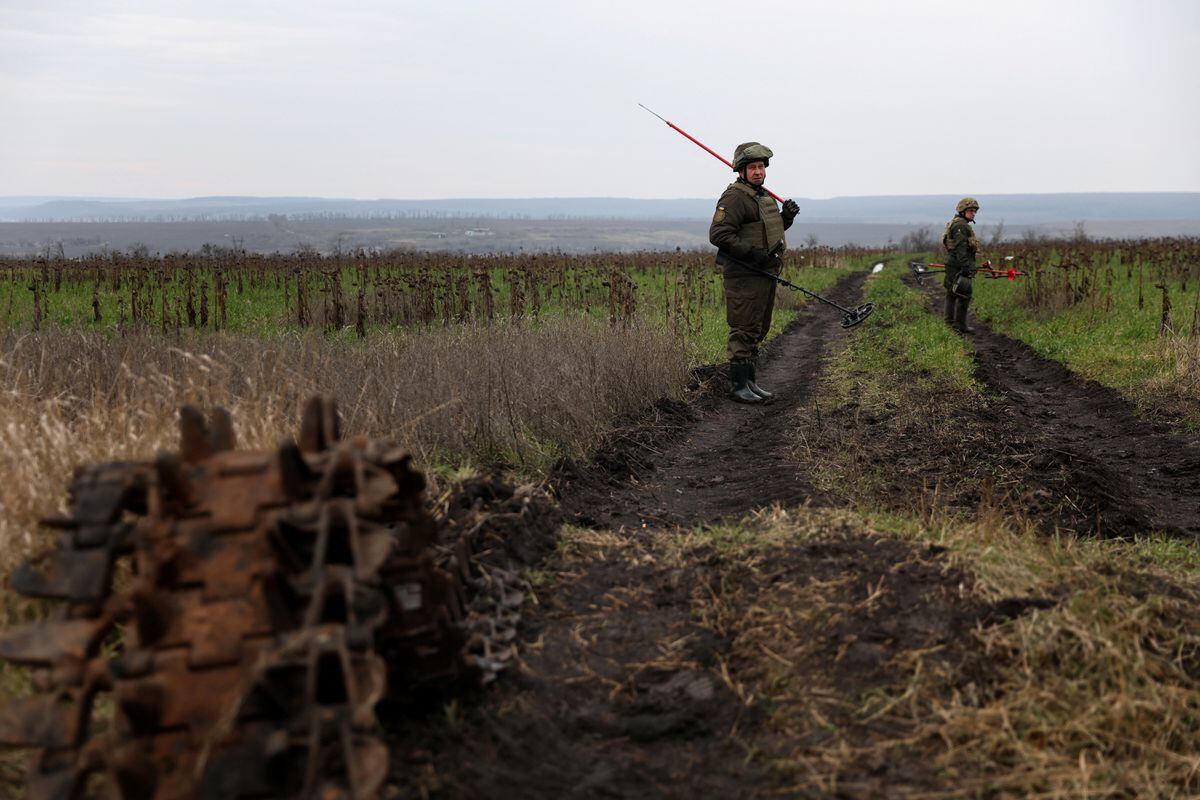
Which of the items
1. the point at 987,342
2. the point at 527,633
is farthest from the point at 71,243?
the point at 527,633

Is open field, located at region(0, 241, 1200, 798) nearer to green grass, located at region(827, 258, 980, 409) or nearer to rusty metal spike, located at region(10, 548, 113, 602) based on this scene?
green grass, located at region(827, 258, 980, 409)

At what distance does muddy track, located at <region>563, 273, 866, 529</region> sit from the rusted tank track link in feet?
10.3

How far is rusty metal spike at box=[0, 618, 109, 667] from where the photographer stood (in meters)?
2.83

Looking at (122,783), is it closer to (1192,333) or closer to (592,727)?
(592,727)

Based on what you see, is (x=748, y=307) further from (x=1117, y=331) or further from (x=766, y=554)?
(x=1117, y=331)

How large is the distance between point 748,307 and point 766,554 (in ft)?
17.9

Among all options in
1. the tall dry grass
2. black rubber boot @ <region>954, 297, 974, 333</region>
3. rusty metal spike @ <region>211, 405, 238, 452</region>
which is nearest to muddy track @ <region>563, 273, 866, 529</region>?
the tall dry grass

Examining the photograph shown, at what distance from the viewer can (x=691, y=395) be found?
1057cm

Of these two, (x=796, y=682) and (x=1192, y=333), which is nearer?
(x=796, y=682)

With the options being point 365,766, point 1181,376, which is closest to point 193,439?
point 365,766

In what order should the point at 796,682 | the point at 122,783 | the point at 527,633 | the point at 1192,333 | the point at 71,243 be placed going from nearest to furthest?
the point at 122,783 → the point at 796,682 → the point at 527,633 → the point at 1192,333 → the point at 71,243

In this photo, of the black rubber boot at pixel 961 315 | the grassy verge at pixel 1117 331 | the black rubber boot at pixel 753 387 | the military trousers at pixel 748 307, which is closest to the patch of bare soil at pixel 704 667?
the military trousers at pixel 748 307

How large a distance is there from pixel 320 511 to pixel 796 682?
79.7 inches

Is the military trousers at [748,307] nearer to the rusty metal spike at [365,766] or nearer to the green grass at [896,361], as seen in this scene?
the green grass at [896,361]
